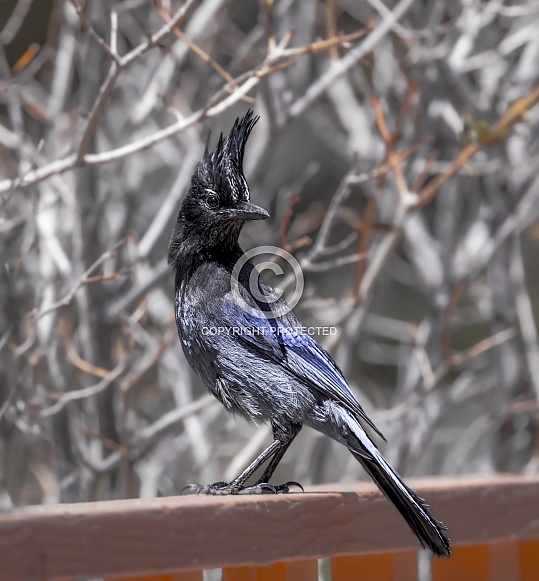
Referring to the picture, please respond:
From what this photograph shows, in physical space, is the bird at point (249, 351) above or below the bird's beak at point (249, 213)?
below

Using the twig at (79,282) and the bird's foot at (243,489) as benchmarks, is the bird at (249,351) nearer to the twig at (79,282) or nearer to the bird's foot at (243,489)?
the bird's foot at (243,489)

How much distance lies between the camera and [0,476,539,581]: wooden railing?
5.86 ft

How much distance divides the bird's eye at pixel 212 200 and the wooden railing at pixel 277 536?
2.87 ft

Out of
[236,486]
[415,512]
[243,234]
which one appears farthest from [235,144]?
[243,234]

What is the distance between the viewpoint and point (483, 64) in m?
3.95

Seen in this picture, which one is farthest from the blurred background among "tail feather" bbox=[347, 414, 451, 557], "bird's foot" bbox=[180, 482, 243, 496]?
"tail feather" bbox=[347, 414, 451, 557]

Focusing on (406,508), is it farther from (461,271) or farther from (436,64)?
(436,64)

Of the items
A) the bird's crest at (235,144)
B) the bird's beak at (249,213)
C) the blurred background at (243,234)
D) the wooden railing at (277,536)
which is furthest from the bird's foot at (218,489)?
the bird's crest at (235,144)

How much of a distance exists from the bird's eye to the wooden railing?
87 centimetres

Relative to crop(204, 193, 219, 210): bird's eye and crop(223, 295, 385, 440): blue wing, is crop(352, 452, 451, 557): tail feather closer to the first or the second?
crop(223, 295, 385, 440): blue wing

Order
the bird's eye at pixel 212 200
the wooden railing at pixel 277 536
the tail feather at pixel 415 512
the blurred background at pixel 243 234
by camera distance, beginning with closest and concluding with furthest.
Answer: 1. the wooden railing at pixel 277 536
2. the tail feather at pixel 415 512
3. the bird's eye at pixel 212 200
4. the blurred background at pixel 243 234

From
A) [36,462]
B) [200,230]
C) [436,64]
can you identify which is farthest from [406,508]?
[36,462]

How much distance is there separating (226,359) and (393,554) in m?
0.70

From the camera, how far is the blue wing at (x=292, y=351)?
2709 mm
